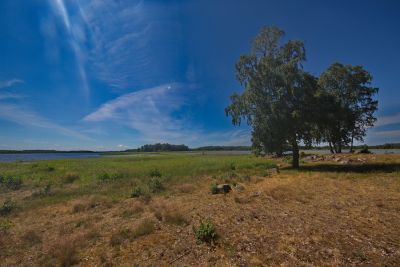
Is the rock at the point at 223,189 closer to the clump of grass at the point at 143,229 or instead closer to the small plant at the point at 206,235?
the clump of grass at the point at 143,229

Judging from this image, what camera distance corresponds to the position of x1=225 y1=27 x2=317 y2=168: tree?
952 inches

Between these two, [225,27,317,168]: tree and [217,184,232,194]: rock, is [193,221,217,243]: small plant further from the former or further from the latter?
[225,27,317,168]: tree

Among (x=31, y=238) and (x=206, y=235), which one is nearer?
(x=206, y=235)

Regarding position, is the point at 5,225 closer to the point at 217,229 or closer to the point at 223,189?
the point at 217,229

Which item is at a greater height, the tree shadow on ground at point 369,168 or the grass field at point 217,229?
the tree shadow on ground at point 369,168

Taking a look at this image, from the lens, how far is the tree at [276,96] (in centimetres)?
2419

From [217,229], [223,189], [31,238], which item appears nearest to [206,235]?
[217,229]

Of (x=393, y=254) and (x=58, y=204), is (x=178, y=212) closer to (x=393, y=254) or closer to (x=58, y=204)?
(x=393, y=254)

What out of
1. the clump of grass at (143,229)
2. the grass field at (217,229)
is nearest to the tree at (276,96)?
the grass field at (217,229)

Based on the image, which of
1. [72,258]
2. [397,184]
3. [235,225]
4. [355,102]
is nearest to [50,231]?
[72,258]

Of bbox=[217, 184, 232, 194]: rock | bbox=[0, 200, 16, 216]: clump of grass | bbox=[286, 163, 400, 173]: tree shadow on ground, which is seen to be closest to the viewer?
bbox=[0, 200, 16, 216]: clump of grass

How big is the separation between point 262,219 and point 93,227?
284 inches

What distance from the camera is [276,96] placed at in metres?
25.4

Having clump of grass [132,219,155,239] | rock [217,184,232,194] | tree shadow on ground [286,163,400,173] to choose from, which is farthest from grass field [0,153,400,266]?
tree shadow on ground [286,163,400,173]
